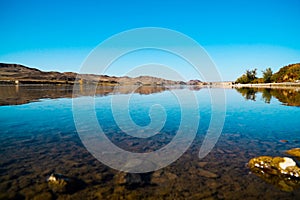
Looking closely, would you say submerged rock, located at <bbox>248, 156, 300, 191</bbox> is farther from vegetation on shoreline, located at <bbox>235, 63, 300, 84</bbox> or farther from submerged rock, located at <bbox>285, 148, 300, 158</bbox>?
vegetation on shoreline, located at <bbox>235, 63, 300, 84</bbox>

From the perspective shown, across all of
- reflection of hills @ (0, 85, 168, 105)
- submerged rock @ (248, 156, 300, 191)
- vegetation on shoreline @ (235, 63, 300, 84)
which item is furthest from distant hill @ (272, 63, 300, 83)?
submerged rock @ (248, 156, 300, 191)

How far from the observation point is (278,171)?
7289 mm

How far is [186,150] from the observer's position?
9.85 meters

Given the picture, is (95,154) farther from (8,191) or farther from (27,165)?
(8,191)

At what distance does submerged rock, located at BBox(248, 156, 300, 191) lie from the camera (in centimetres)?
659

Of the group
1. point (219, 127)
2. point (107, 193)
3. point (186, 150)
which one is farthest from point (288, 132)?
point (107, 193)

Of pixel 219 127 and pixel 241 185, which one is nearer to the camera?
pixel 241 185

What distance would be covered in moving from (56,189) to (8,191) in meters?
1.33

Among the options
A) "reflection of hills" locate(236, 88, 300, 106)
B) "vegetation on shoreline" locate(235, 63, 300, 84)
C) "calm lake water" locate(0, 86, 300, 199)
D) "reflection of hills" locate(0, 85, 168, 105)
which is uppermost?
"vegetation on shoreline" locate(235, 63, 300, 84)

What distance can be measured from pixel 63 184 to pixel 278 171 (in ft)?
23.2

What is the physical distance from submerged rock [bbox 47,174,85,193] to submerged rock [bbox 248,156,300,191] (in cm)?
597

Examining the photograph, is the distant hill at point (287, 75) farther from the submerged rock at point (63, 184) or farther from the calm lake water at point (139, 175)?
the submerged rock at point (63, 184)

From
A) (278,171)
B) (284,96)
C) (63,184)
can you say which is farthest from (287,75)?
(63,184)

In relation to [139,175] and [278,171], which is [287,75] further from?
[139,175]
